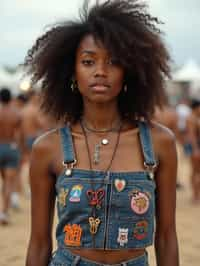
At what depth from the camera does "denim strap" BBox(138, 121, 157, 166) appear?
2.63m

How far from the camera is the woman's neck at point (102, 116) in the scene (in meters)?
2.80

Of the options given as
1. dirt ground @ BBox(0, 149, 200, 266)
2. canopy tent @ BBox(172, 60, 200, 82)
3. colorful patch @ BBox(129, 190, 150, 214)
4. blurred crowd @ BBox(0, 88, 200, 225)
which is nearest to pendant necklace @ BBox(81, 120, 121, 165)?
colorful patch @ BBox(129, 190, 150, 214)

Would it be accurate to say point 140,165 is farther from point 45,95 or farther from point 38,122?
point 38,122

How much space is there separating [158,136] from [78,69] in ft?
1.44

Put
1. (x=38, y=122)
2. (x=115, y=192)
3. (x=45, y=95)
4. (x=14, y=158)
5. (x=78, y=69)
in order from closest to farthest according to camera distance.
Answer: (x=115, y=192), (x=78, y=69), (x=45, y=95), (x=14, y=158), (x=38, y=122)

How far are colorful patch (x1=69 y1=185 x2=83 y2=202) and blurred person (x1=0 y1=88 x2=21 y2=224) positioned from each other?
6940 millimetres

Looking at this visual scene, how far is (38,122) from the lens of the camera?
38.3ft

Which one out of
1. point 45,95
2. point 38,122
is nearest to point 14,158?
point 38,122

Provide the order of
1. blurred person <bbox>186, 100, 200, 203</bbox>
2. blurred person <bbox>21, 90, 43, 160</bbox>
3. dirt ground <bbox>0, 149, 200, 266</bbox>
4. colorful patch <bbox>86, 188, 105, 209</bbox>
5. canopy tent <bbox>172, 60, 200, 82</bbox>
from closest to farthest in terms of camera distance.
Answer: colorful patch <bbox>86, 188, 105, 209</bbox>
dirt ground <bbox>0, 149, 200, 266</bbox>
blurred person <bbox>186, 100, 200, 203</bbox>
blurred person <bbox>21, 90, 43, 160</bbox>
canopy tent <bbox>172, 60, 200, 82</bbox>

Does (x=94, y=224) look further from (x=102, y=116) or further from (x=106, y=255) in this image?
(x=102, y=116)

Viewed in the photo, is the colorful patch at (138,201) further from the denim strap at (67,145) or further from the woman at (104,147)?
the denim strap at (67,145)

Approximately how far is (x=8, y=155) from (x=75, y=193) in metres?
7.08

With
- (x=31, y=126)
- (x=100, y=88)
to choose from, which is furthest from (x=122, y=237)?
(x=31, y=126)

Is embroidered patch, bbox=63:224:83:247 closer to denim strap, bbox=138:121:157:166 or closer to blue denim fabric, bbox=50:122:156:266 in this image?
blue denim fabric, bbox=50:122:156:266
